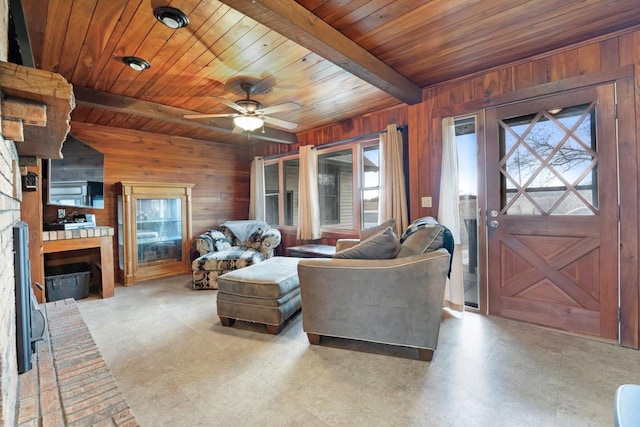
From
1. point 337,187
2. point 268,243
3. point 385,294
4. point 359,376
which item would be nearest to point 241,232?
point 268,243

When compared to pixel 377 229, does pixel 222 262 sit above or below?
below

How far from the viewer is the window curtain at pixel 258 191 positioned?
5.48 meters

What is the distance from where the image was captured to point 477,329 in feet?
8.29

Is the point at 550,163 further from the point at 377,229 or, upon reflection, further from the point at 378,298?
the point at 378,298

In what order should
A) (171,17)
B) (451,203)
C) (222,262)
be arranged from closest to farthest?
(171,17), (451,203), (222,262)

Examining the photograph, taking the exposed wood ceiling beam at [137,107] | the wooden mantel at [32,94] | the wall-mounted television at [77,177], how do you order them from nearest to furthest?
the wooden mantel at [32,94], the exposed wood ceiling beam at [137,107], the wall-mounted television at [77,177]

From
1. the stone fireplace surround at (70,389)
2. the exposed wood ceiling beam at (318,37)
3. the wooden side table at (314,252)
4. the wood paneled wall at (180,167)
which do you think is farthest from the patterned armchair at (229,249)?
the exposed wood ceiling beam at (318,37)

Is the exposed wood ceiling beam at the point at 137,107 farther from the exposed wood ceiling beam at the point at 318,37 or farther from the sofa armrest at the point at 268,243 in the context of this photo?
the exposed wood ceiling beam at the point at 318,37

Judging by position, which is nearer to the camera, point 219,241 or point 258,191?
point 219,241

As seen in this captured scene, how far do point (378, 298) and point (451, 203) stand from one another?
4.89 feet

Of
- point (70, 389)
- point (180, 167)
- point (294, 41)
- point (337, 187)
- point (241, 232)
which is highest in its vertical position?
point (294, 41)

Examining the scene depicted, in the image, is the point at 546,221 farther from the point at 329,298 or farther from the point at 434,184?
the point at 329,298

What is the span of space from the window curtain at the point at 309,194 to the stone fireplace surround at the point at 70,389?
305cm

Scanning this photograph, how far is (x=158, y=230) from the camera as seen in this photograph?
4543 mm
